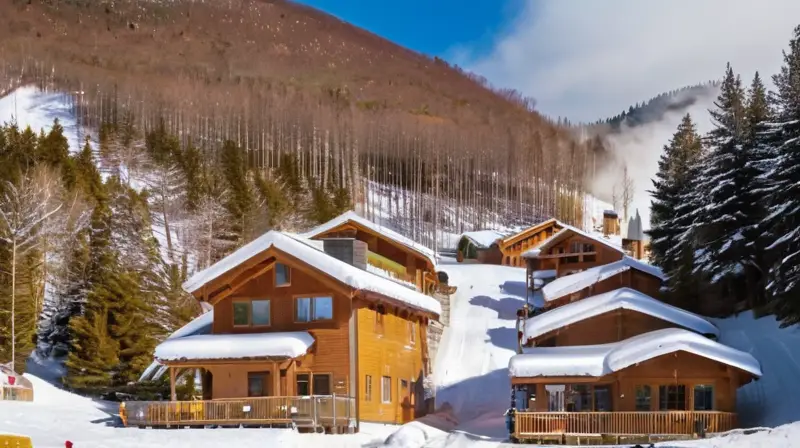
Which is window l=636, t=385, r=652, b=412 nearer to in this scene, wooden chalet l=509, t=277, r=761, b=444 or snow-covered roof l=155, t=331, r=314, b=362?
wooden chalet l=509, t=277, r=761, b=444

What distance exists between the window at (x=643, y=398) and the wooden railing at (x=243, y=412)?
1018 cm

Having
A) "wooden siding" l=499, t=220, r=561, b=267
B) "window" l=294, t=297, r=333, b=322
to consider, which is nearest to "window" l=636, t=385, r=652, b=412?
"window" l=294, t=297, r=333, b=322

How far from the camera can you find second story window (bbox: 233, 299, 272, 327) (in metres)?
36.9

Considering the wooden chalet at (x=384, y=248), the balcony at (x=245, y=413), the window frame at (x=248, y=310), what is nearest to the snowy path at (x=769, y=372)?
the balcony at (x=245, y=413)

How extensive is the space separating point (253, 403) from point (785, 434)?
1651 cm

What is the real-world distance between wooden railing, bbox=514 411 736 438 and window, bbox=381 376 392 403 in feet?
24.3

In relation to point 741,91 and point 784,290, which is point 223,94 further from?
point 784,290

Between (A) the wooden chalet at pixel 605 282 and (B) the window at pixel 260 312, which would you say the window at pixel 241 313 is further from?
(A) the wooden chalet at pixel 605 282

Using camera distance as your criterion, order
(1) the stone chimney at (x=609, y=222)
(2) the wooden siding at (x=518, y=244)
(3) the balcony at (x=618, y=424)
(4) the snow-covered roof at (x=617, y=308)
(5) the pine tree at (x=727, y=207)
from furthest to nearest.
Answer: (1) the stone chimney at (x=609, y=222) → (2) the wooden siding at (x=518, y=244) → (5) the pine tree at (x=727, y=207) → (4) the snow-covered roof at (x=617, y=308) → (3) the balcony at (x=618, y=424)

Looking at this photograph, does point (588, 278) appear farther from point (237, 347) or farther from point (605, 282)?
point (237, 347)

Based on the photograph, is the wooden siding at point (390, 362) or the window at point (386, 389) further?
the window at point (386, 389)

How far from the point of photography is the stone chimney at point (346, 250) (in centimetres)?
3994

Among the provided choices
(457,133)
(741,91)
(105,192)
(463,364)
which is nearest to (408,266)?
(463,364)

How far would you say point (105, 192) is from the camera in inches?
2817
